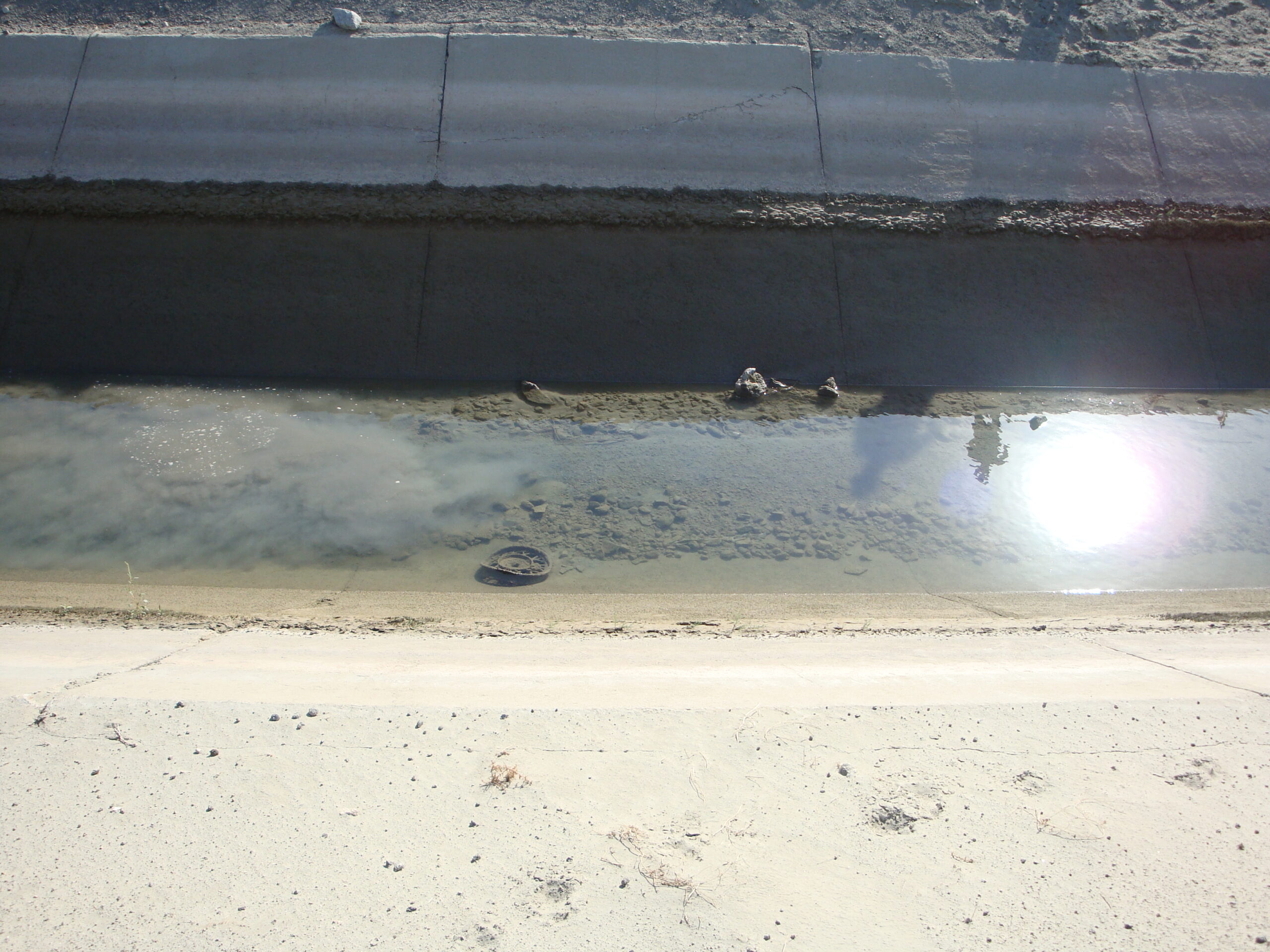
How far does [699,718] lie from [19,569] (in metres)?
4.72

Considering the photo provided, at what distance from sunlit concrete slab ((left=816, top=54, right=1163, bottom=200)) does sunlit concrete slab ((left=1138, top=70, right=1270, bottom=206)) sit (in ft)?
0.84

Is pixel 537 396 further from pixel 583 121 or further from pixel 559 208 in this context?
pixel 583 121

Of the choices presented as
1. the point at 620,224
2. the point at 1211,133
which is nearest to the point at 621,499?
the point at 620,224

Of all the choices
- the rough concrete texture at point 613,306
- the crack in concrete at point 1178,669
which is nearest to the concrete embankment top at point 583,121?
the rough concrete texture at point 613,306

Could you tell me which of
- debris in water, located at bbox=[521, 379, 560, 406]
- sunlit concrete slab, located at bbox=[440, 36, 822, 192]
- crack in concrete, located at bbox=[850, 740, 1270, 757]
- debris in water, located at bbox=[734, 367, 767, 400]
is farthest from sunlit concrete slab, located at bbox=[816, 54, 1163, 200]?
crack in concrete, located at bbox=[850, 740, 1270, 757]

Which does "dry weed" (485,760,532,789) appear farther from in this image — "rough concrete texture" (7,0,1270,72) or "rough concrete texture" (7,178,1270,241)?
"rough concrete texture" (7,0,1270,72)

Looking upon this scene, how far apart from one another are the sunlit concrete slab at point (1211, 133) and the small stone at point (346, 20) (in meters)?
9.08

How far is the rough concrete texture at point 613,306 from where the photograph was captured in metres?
7.78

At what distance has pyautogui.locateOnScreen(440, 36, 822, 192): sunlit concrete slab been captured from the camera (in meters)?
8.61

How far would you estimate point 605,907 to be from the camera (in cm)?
199

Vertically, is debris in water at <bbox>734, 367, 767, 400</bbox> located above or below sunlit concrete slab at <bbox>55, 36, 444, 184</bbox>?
below

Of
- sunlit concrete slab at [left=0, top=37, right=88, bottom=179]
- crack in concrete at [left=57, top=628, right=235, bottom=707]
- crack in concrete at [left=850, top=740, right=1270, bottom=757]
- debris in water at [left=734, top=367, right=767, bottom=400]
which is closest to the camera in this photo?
crack in concrete at [left=850, top=740, right=1270, bottom=757]

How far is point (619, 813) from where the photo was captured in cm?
232

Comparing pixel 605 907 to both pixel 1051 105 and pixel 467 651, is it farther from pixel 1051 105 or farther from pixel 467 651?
pixel 1051 105
